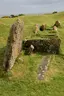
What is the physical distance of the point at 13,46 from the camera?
25.2 metres

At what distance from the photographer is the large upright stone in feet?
79.0

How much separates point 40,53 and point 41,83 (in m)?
7.04

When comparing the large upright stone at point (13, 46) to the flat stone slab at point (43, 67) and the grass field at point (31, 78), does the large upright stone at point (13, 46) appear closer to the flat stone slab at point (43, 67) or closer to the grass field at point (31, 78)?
the grass field at point (31, 78)

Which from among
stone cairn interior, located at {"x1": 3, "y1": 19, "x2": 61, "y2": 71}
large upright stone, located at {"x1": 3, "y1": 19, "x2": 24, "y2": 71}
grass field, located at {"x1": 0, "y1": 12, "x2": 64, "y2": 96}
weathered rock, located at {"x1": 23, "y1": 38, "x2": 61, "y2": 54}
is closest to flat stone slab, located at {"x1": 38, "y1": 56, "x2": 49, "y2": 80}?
grass field, located at {"x1": 0, "y1": 12, "x2": 64, "y2": 96}

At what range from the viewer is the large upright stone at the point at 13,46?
24087 mm

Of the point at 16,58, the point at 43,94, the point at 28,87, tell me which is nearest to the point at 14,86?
the point at 28,87

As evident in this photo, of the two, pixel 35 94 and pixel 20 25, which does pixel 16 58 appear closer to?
pixel 20 25

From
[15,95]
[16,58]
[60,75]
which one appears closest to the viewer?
[15,95]

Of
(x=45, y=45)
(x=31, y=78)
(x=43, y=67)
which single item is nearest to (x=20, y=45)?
(x=45, y=45)

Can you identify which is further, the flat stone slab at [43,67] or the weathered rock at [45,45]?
the weathered rock at [45,45]

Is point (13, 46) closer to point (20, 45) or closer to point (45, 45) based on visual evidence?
point (20, 45)

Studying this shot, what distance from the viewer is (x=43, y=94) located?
21.0m

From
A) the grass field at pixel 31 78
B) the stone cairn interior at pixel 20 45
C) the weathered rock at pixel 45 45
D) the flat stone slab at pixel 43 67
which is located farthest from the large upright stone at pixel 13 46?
the flat stone slab at pixel 43 67

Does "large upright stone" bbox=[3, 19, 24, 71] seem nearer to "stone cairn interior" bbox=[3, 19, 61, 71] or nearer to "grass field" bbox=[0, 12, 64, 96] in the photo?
"stone cairn interior" bbox=[3, 19, 61, 71]
